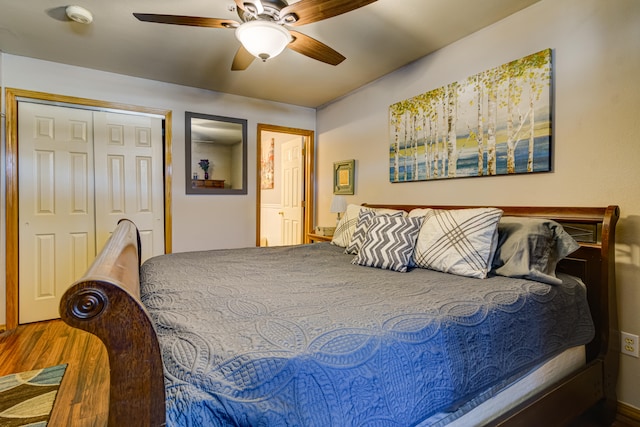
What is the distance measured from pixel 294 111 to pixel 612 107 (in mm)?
3167

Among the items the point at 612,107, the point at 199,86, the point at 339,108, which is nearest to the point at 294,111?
the point at 339,108

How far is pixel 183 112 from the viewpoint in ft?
11.4

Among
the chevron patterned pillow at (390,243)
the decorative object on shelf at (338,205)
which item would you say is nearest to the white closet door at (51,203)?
the decorative object on shelf at (338,205)

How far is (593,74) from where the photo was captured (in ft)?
5.83

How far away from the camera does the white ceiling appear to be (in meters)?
2.07

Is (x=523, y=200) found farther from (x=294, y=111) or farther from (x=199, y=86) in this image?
(x=199, y=86)

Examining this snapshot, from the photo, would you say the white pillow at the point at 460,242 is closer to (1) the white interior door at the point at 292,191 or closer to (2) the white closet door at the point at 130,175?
(1) the white interior door at the point at 292,191

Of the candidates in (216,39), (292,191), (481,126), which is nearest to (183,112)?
(216,39)

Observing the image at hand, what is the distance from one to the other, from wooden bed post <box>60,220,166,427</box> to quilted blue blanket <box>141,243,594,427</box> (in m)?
0.05

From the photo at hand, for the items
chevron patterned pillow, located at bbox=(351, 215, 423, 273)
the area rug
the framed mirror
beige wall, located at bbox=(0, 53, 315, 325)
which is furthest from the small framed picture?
the area rug

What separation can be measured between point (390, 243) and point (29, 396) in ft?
7.45

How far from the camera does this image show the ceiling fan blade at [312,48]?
1906 mm

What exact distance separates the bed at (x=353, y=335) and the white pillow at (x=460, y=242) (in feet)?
0.08

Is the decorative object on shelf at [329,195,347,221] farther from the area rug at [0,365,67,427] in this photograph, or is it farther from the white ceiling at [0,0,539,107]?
the area rug at [0,365,67,427]
